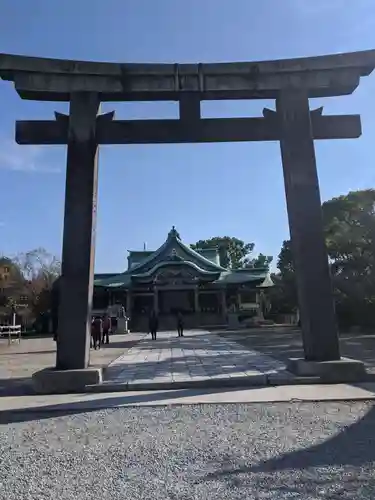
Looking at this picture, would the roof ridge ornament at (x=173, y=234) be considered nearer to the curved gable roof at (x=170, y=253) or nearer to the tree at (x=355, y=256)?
the curved gable roof at (x=170, y=253)

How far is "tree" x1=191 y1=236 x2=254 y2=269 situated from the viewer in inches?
3144

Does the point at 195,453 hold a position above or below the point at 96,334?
below

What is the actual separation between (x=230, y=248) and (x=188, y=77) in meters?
72.2

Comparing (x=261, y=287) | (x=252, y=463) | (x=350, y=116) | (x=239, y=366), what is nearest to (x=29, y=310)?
(x=261, y=287)

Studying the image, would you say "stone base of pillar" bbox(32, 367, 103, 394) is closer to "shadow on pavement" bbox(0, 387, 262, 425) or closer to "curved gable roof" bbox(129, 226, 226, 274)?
"shadow on pavement" bbox(0, 387, 262, 425)

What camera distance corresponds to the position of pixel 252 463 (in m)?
4.63

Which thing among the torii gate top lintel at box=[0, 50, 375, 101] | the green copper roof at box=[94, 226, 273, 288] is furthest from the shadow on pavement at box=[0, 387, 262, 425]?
the green copper roof at box=[94, 226, 273, 288]

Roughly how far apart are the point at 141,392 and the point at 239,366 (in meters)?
3.86

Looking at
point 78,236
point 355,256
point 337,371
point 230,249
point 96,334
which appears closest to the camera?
point 337,371

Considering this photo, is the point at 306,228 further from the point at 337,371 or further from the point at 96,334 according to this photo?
the point at 96,334

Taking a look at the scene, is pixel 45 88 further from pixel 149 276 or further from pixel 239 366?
pixel 149 276

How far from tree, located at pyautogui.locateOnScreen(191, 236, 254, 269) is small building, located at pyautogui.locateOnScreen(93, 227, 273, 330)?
30021 millimetres

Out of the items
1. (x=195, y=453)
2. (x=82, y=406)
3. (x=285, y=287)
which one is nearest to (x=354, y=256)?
(x=285, y=287)

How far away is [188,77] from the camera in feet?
33.4
